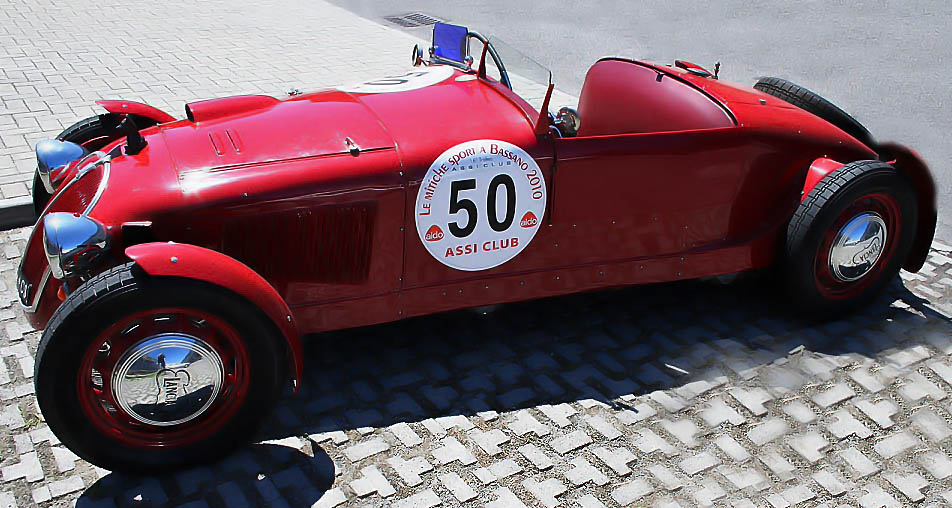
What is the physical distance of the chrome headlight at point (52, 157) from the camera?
4.11 m

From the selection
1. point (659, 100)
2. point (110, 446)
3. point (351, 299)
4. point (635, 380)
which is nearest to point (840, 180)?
point (659, 100)

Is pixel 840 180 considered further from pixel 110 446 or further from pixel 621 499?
pixel 110 446

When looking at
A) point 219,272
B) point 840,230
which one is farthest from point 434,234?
point 840,230

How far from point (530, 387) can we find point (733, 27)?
8031 mm

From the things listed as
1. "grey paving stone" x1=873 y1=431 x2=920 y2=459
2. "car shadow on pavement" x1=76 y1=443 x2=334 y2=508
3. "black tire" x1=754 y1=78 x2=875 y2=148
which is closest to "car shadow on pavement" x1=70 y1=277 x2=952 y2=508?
"car shadow on pavement" x1=76 y1=443 x2=334 y2=508

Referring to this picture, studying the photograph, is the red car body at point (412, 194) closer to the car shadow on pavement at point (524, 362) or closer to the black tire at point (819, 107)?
the car shadow on pavement at point (524, 362)

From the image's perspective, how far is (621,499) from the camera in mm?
3186

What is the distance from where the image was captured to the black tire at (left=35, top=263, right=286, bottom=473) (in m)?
2.91

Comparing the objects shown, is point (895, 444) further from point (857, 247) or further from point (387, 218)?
point (387, 218)

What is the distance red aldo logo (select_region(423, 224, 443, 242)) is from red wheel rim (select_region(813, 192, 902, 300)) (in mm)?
1898

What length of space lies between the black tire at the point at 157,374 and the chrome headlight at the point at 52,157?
1.36m

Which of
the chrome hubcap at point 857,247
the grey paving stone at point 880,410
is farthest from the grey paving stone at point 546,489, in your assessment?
the chrome hubcap at point 857,247

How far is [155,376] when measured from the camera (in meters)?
3.07

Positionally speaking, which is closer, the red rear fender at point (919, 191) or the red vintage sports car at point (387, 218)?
the red vintage sports car at point (387, 218)
